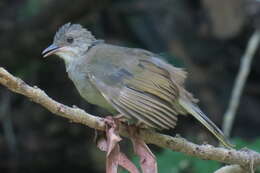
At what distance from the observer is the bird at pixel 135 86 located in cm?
362

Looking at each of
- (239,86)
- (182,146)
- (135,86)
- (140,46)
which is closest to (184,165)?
(239,86)

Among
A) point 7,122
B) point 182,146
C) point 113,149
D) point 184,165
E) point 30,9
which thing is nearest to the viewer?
point 113,149

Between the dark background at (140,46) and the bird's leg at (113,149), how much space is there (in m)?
3.88

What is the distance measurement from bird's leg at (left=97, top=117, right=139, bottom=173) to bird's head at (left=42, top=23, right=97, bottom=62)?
52.1 inches

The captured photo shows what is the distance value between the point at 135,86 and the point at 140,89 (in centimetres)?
5

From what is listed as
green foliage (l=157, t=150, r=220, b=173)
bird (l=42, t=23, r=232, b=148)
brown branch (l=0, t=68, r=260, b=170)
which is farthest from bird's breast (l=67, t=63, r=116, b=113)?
green foliage (l=157, t=150, r=220, b=173)

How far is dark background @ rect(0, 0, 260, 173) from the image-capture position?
24.1 feet

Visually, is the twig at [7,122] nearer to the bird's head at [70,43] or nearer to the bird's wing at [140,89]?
the bird's head at [70,43]

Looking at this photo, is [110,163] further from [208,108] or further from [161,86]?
[208,108]

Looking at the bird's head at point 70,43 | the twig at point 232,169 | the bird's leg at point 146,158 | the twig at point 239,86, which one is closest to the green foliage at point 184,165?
the twig at point 239,86

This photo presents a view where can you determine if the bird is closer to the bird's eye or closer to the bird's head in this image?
the bird's head

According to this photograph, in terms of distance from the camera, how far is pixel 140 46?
764 cm

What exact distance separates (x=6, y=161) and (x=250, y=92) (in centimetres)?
295

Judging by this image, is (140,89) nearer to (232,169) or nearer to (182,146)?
(182,146)
